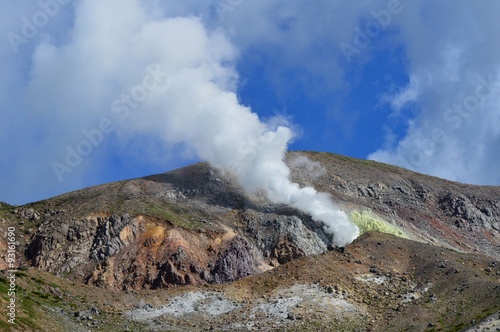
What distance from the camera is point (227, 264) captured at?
277ft

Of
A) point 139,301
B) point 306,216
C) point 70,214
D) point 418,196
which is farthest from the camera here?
point 418,196

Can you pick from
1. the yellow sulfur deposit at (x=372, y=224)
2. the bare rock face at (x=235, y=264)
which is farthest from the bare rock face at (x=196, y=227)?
the yellow sulfur deposit at (x=372, y=224)

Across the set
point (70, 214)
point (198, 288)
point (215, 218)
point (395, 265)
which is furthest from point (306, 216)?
point (70, 214)

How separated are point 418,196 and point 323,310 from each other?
66.2 meters

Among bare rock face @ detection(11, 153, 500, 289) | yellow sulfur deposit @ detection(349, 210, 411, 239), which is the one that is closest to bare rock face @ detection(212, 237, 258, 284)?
bare rock face @ detection(11, 153, 500, 289)

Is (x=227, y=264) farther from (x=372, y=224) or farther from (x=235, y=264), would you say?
(x=372, y=224)

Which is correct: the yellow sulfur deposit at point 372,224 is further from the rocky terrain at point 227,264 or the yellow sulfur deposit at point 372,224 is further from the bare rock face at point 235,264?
the bare rock face at point 235,264

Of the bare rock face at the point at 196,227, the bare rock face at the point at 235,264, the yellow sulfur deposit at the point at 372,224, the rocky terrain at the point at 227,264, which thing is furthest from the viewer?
the yellow sulfur deposit at the point at 372,224

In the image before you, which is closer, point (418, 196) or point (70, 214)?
point (70, 214)

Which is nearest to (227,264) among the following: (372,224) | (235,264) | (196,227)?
(235,264)

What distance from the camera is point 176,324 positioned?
219 feet

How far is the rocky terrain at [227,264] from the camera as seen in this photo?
67.2m

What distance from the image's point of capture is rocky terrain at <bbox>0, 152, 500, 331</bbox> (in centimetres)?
6719

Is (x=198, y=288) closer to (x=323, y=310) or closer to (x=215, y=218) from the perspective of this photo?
(x=323, y=310)
